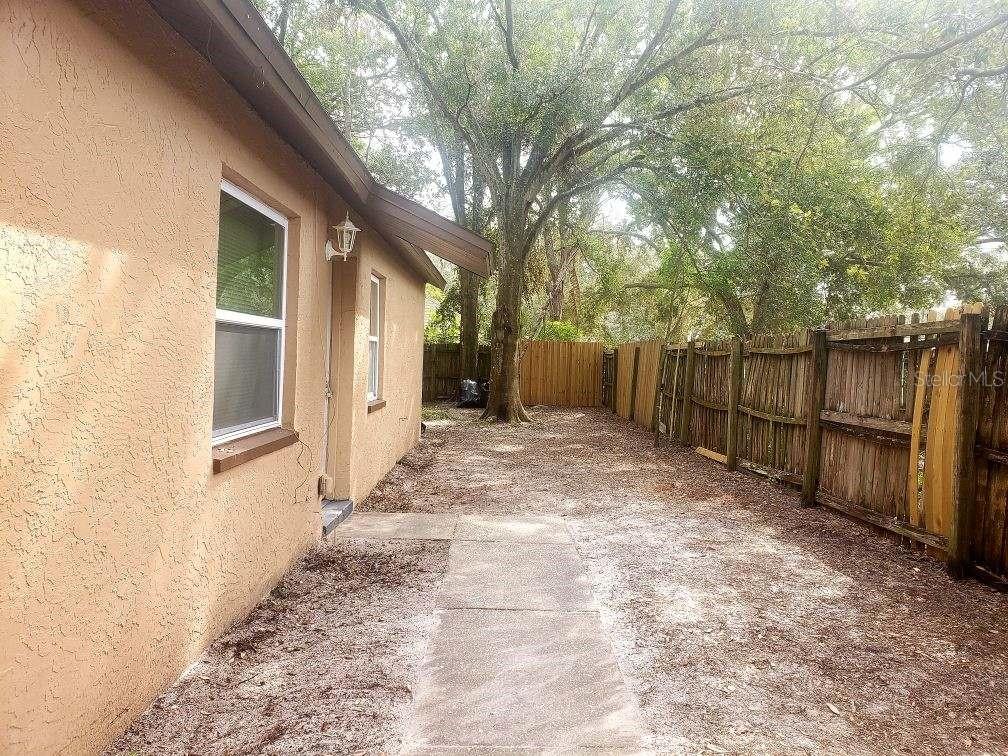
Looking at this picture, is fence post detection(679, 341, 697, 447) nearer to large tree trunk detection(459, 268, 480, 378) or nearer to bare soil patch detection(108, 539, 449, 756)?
bare soil patch detection(108, 539, 449, 756)

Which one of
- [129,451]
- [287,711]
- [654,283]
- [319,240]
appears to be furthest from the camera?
[654,283]

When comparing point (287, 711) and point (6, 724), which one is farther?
point (287, 711)

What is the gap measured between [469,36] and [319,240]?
10.7 m

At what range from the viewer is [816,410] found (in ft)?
21.4

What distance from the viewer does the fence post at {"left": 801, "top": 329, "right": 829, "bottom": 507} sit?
6.50 metres

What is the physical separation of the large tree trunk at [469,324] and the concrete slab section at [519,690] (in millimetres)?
16030

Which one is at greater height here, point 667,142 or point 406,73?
point 406,73

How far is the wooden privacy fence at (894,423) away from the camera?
14.5ft

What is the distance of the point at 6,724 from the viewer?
1890mm

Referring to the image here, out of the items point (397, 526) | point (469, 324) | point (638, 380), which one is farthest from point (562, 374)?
point (397, 526)

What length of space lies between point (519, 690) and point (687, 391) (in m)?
8.61

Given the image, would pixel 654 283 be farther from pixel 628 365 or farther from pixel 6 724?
pixel 6 724

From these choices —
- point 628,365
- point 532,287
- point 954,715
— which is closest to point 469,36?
point 628,365

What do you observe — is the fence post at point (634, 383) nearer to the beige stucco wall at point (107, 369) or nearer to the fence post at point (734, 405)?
the fence post at point (734, 405)
